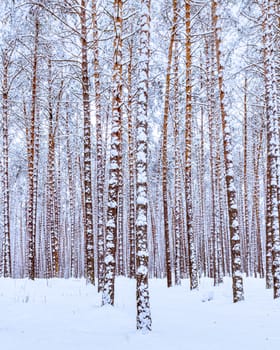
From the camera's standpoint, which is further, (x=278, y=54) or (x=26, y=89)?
(x=26, y=89)

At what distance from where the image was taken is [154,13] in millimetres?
15164

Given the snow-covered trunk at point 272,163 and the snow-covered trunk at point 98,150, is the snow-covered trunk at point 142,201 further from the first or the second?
the snow-covered trunk at point 272,163

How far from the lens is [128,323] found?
6.96 m

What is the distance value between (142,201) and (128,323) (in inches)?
94.5

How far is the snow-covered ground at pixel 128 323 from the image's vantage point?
534cm

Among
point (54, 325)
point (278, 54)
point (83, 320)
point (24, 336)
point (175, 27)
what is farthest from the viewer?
point (175, 27)

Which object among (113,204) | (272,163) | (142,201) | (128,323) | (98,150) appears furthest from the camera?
(98,150)

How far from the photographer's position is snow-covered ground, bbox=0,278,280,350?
17.5ft

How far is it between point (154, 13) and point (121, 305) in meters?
11.7

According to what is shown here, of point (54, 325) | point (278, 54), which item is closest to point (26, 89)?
point (278, 54)

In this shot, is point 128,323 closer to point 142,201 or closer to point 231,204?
point 142,201

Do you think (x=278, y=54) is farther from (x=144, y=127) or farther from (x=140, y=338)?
(x=140, y=338)

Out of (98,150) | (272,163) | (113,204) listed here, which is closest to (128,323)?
(113,204)

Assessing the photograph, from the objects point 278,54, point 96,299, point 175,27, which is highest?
point 175,27
